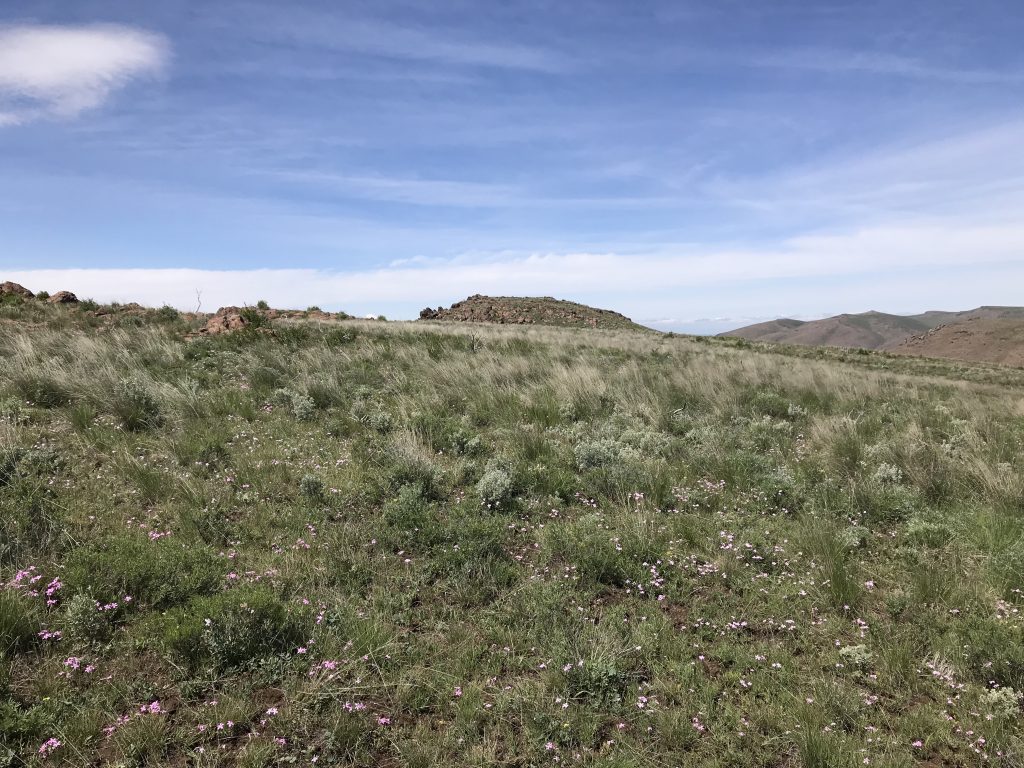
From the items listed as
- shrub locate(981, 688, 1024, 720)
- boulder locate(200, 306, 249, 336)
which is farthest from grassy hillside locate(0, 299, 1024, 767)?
boulder locate(200, 306, 249, 336)

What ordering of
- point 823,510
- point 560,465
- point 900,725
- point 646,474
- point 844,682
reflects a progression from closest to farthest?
point 900,725, point 844,682, point 823,510, point 646,474, point 560,465

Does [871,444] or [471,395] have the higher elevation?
[471,395]

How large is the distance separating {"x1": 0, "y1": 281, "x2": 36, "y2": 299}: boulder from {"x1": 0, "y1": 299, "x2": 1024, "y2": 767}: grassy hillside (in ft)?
49.9

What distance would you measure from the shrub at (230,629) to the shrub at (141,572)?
25 cm

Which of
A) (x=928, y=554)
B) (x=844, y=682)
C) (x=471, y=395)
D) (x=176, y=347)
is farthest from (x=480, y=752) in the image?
(x=176, y=347)

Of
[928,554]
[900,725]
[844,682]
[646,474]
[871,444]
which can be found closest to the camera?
[900,725]

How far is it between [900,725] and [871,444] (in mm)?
5655

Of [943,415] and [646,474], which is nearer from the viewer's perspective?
[646,474]

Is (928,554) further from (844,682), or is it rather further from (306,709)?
(306,709)

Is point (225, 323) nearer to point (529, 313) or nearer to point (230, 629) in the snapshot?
point (230, 629)

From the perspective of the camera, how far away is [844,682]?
3311 millimetres

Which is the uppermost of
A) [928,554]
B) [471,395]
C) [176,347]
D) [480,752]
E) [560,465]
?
[176,347]

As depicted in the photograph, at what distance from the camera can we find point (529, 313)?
7012 cm

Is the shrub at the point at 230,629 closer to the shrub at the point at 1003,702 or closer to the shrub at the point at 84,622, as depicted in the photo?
the shrub at the point at 84,622
